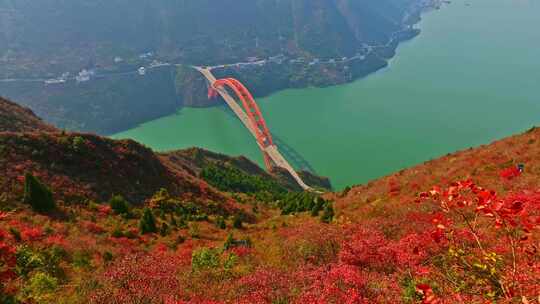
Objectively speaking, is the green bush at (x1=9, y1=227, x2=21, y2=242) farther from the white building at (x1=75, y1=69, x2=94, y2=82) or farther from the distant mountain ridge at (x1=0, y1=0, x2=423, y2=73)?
the distant mountain ridge at (x1=0, y1=0, x2=423, y2=73)

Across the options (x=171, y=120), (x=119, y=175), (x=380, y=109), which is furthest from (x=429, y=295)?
(x=171, y=120)

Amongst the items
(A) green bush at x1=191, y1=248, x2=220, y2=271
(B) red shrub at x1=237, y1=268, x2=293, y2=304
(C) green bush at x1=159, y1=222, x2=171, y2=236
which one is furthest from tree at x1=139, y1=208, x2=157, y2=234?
(B) red shrub at x1=237, y1=268, x2=293, y2=304

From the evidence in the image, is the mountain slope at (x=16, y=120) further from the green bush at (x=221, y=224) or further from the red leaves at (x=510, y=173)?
the red leaves at (x=510, y=173)

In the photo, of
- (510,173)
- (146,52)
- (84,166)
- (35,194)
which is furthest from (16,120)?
(146,52)

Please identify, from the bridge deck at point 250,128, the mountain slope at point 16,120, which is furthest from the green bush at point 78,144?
the bridge deck at point 250,128

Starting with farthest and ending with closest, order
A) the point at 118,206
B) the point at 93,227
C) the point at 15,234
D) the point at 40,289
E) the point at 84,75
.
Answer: the point at 84,75 → the point at 118,206 → the point at 93,227 → the point at 15,234 → the point at 40,289

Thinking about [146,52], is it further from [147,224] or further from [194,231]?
[147,224]
